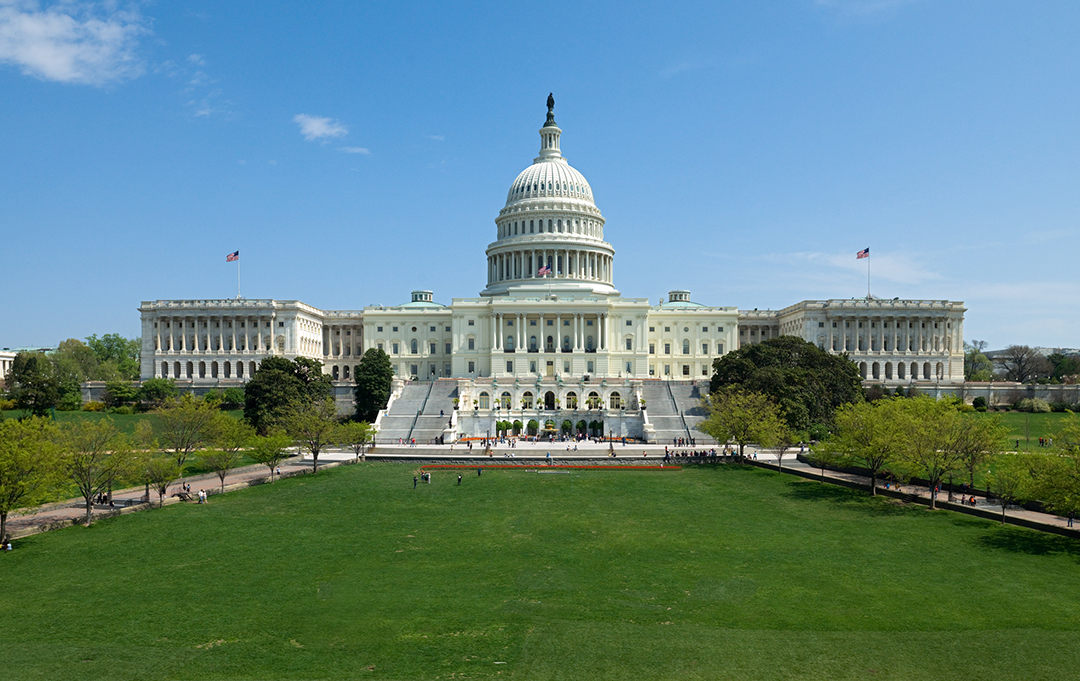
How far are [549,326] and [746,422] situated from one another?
5137 centimetres

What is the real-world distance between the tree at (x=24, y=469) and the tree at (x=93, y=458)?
2.10m

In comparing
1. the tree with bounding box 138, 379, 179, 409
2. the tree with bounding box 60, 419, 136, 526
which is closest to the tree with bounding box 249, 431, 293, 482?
the tree with bounding box 60, 419, 136, 526

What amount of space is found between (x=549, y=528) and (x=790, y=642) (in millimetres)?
16400

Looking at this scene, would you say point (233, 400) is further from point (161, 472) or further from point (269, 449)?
point (161, 472)

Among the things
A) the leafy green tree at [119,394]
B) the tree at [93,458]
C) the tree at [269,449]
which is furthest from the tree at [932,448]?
the leafy green tree at [119,394]

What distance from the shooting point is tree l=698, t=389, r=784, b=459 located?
60.2 metres

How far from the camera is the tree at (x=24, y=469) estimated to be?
32938 mm

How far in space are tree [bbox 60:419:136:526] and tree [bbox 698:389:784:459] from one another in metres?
44.8

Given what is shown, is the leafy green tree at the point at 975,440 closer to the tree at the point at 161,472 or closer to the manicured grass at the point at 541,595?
the manicured grass at the point at 541,595

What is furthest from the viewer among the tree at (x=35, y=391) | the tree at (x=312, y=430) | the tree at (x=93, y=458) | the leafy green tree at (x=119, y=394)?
A: the leafy green tree at (x=119, y=394)

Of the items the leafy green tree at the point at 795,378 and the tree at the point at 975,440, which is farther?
the leafy green tree at the point at 795,378

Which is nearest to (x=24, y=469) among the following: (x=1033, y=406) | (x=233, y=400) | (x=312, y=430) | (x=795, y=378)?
(x=312, y=430)

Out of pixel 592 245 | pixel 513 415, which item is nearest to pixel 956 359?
pixel 592 245

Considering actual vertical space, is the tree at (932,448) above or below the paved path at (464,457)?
above
